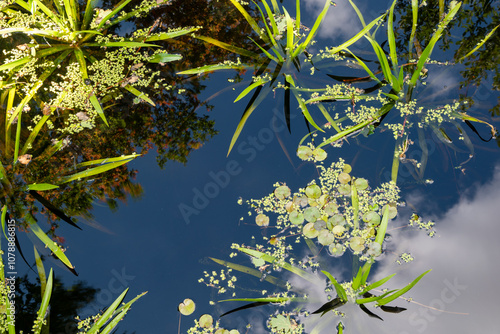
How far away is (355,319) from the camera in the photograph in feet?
5.44

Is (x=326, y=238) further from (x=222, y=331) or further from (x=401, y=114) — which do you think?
(x=401, y=114)

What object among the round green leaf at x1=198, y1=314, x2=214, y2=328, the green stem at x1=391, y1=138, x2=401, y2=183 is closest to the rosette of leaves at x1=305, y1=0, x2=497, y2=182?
the green stem at x1=391, y1=138, x2=401, y2=183

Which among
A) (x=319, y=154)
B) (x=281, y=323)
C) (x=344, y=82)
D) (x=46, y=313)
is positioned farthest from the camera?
(x=344, y=82)

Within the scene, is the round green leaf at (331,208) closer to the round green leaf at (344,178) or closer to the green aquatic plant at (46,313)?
the round green leaf at (344,178)

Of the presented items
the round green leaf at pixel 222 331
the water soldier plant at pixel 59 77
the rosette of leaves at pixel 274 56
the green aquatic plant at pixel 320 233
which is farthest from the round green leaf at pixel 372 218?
the water soldier plant at pixel 59 77

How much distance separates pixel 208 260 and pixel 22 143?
1.41 meters

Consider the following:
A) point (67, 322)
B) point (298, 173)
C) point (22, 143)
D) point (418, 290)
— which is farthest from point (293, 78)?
point (67, 322)

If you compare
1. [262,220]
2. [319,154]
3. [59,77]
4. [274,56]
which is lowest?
[262,220]

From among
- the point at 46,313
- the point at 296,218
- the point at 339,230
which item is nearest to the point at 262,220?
the point at 296,218

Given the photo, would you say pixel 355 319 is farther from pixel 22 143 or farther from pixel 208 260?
pixel 22 143

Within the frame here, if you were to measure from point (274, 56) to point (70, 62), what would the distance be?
4.56 ft

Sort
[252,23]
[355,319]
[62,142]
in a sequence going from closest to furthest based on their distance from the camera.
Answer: [355,319] < [62,142] < [252,23]

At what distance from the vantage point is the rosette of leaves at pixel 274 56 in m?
1.95

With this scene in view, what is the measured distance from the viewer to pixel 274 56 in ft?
6.79
